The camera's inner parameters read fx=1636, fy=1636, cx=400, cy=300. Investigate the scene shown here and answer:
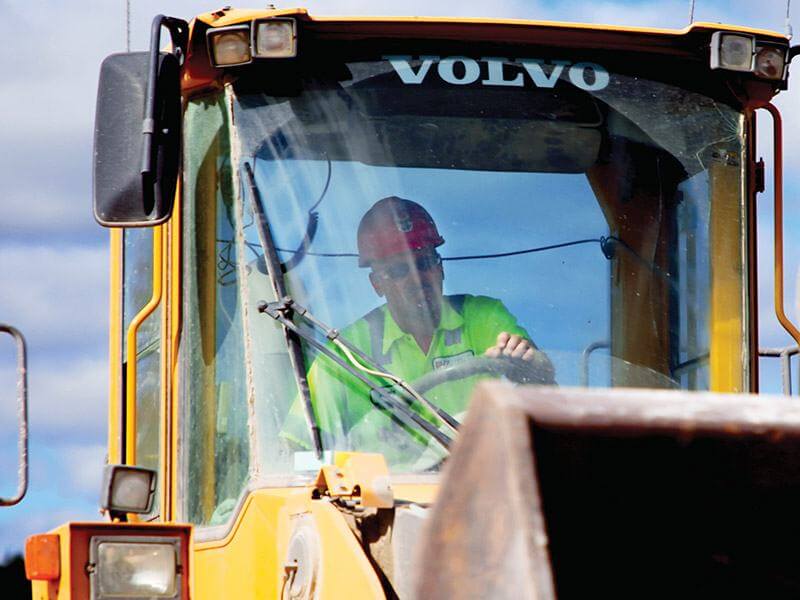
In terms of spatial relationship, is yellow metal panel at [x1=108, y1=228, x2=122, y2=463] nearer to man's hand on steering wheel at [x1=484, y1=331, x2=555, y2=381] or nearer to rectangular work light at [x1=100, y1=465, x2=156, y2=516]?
rectangular work light at [x1=100, y1=465, x2=156, y2=516]

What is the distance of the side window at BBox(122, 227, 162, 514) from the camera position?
173 inches

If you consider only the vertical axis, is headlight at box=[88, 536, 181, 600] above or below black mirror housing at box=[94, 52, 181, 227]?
below

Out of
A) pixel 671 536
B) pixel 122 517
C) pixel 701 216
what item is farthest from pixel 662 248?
pixel 671 536

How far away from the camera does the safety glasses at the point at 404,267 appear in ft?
13.7

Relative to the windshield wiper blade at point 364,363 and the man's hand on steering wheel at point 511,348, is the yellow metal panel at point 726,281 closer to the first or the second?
the man's hand on steering wheel at point 511,348

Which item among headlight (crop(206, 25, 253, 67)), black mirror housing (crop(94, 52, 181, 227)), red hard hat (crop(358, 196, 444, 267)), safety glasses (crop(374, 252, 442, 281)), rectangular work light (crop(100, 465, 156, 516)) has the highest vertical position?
headlight (crop(206, 25, 253, 67))

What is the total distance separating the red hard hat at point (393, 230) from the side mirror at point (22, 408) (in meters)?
0.87

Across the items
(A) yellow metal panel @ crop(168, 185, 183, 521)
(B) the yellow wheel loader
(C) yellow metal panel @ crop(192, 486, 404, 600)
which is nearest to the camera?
(C) yellow metal panel @ crop(192, 486, 404, 600)

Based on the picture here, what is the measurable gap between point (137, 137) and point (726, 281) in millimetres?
1678

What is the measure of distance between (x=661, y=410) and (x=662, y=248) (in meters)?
2.73

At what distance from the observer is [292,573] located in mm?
3592

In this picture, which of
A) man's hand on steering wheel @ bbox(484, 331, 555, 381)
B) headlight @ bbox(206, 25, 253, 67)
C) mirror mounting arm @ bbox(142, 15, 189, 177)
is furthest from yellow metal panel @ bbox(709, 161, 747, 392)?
mirror mounting arm @ bbox(142, 15, 189, 177)

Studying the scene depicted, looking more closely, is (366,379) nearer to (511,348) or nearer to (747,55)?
(511,348)

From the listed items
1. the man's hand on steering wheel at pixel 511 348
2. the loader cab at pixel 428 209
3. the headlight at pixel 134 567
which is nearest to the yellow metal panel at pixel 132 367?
the loader cab at pixel 428 209
